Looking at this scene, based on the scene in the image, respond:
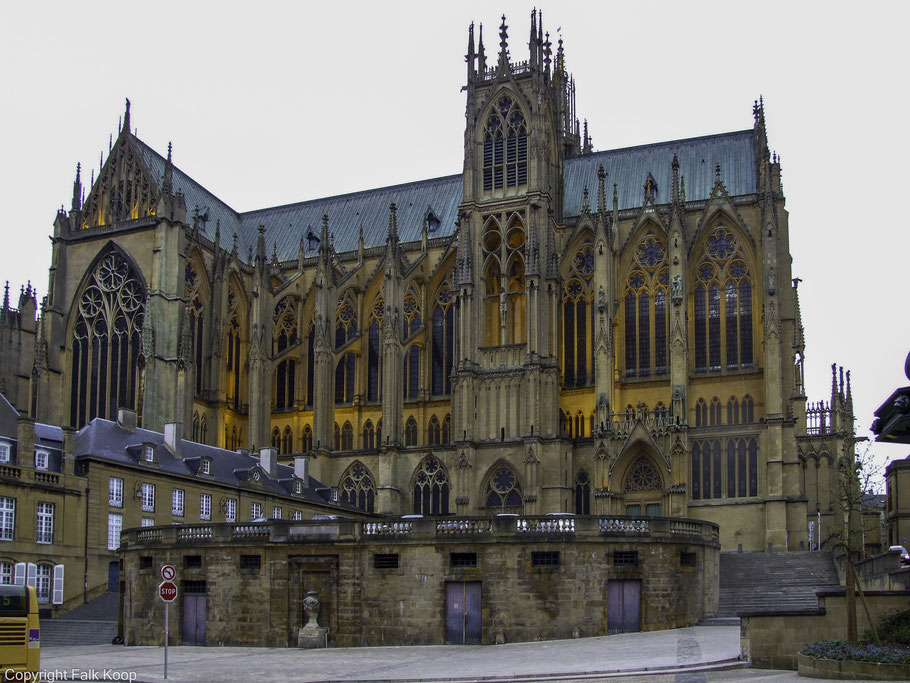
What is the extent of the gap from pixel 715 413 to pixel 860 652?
4445cm

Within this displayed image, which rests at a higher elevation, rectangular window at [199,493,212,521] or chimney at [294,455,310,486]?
chimney at [294,455,310,486]

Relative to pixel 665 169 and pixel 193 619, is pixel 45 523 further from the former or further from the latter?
pixel 665 169

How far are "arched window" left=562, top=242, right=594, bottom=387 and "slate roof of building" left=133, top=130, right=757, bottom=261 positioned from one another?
4.82 m

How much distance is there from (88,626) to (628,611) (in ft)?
71.3

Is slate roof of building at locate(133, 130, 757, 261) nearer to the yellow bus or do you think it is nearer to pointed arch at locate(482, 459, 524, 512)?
pointed arch at locate(482, 459, 524, 512)

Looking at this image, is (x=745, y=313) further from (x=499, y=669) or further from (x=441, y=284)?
(x=499, y=669)

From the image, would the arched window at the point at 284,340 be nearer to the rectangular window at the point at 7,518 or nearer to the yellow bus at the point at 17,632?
the rectangular window at the point at 7,518

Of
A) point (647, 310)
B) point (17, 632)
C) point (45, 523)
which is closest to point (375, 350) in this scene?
point (647, 310)

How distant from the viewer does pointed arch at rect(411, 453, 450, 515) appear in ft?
236

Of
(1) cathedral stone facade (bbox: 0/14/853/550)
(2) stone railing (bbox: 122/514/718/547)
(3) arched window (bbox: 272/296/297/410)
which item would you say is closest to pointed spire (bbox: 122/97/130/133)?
(1) cathedral stone facade (bbox: 0/14/853/550)

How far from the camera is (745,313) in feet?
228

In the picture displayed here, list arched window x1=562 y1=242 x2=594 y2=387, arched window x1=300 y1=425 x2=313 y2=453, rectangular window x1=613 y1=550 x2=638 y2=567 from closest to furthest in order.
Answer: rectangular window x1=613 y1=550 x2=638 y2=567 < arched window x1=562 y1=242 x2=594 y2=387 < arched window x1=300 y1=425 x2=313 y2=453

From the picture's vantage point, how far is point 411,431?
76250 mm

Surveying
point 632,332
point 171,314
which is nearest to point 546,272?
point 632,332
